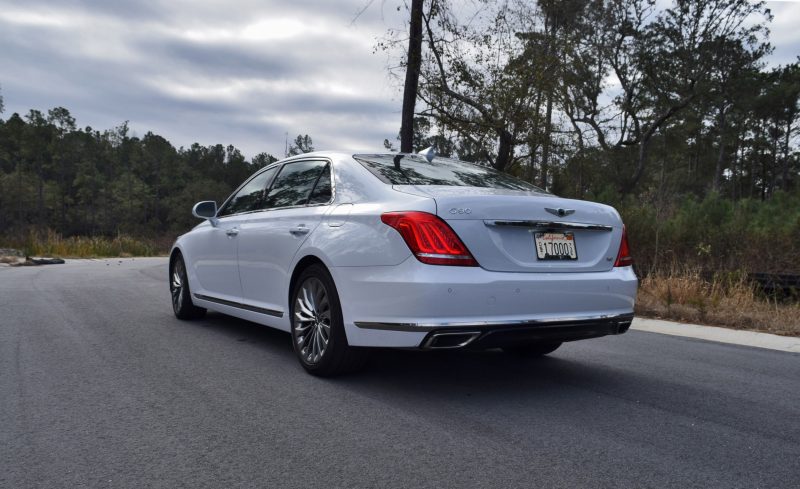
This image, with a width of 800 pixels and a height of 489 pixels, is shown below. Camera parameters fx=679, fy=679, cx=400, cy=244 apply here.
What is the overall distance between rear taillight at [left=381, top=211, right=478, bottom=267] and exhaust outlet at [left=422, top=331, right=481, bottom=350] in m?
0.39

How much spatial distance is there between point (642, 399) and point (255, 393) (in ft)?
7.98

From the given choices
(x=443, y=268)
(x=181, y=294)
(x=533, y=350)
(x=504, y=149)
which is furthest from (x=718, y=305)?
(x=504, y=149)

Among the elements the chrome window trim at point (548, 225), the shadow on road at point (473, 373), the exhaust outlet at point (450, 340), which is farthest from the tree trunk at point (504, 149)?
the exhaust outlet at point (450, 340)

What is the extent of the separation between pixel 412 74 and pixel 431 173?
10.4 meters

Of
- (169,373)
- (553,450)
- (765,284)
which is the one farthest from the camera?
(765,284)

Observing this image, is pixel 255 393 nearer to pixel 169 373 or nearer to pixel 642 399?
pixel 169 373

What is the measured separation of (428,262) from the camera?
3.86 meters

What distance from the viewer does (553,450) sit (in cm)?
323

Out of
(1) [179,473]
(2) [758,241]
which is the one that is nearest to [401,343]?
(1) [179,473]

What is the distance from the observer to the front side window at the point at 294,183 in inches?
208

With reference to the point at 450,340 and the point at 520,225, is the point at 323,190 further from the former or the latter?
the point at 450,340

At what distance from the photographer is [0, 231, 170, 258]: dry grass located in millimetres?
23516

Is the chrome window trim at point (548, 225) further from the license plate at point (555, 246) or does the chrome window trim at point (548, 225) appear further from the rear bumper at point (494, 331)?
the rear bumper at point (494, 331)

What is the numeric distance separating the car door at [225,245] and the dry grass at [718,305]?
5205mm
